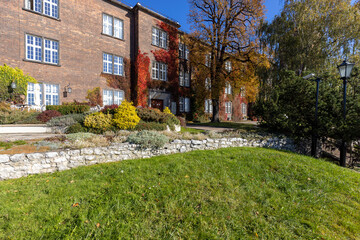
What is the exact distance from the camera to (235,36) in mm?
16031

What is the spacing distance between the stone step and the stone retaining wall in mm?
4978

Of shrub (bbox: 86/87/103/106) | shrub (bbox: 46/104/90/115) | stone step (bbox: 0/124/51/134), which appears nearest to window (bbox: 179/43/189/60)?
shrub (bbox: 86/87/103/106)

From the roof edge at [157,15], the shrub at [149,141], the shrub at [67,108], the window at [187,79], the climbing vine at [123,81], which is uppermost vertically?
the roof edge at [157,15]

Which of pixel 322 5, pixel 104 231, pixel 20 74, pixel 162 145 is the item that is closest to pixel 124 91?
pixel 20 74

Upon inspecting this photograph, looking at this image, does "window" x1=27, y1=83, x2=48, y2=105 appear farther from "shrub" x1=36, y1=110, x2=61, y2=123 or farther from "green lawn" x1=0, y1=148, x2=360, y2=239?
"green lawn" x1=0, y1=148, x2=360, y2=239

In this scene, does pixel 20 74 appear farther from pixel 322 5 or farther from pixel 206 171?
pixel 322 5

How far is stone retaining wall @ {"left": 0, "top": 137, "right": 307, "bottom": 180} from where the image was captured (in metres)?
4.16

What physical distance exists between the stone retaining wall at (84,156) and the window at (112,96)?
36.4ft

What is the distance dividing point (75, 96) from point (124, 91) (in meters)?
4.33

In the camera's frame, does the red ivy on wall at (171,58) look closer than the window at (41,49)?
No

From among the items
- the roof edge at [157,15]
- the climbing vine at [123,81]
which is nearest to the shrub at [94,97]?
the climbing vine at [123,81]

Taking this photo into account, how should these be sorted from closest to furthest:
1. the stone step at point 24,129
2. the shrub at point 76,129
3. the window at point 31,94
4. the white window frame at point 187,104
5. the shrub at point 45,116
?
the shrub at point 76,129 < the stone step at point 24,129 < the shrub at point 45,116 < the window at point 31,94 < the white window frame at point 187,104

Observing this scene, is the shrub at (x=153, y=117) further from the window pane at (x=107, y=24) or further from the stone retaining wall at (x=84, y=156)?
the window pane at (x=107, y=24)

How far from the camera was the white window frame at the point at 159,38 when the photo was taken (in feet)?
57.9
